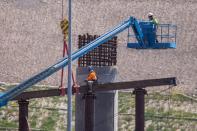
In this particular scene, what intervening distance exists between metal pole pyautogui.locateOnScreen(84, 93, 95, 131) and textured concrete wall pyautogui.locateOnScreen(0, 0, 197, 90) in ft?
79.3

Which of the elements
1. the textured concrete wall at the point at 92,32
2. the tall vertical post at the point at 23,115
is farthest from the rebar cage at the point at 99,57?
the textured concrete wall at the point at 92,32

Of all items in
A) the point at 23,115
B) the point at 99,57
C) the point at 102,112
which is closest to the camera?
the point at 23,115

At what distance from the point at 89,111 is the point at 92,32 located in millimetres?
30841

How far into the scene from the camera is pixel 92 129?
1262 inches

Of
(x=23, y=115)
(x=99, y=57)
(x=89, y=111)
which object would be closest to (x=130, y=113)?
(x=99, y=57)

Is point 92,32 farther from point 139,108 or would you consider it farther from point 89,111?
point 89,111

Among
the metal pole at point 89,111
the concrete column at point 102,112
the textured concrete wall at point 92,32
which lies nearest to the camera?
the metal pole at point 89,111

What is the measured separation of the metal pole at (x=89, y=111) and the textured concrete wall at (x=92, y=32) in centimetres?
2418

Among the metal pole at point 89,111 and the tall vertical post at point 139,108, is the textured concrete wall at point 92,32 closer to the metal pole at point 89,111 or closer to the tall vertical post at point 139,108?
the tall vertical post at point 139,108

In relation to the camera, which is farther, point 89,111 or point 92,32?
point 92,32

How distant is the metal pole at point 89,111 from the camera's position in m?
31.9

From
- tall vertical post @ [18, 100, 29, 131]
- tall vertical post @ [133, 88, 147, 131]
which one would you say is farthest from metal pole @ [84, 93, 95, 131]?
tall vertical post @ [18, 100, 29, 131]

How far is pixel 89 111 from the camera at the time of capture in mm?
31984

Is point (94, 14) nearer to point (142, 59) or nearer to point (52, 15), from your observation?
point (52, 15)
